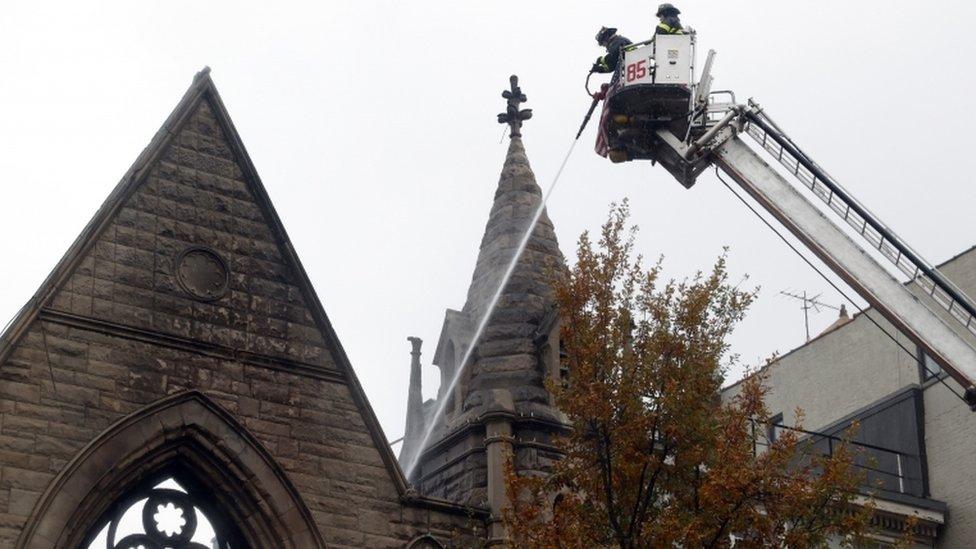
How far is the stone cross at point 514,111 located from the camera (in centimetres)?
2300

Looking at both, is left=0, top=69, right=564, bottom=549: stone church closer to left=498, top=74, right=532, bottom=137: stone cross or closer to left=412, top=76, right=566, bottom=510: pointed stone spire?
left=412, top=76, right=566, bottom=510: pointed stone spire

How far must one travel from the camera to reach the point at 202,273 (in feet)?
63.5

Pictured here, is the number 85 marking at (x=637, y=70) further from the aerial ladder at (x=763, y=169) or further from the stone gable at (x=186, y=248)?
the stone gable at (x=186, y=248)

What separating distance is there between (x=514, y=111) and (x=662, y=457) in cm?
681

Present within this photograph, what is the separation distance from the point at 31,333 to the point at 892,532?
17.1 metres

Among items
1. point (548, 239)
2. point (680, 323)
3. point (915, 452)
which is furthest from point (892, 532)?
point (680, 323)

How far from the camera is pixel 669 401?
17.4m

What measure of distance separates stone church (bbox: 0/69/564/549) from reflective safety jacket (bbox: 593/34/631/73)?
4879 mm

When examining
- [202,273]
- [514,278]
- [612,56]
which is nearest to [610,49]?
[612,56]

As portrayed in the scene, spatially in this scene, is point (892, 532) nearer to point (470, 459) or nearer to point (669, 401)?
point (470, 459)

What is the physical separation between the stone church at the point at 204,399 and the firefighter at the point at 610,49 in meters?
4.87

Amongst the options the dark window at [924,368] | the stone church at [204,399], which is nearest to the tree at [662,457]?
the stone church at [204,399]

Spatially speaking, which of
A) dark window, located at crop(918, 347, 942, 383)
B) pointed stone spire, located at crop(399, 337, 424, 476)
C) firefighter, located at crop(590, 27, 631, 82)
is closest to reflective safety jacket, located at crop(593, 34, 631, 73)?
firefighter, located at crop(590, 27, 631, 82)

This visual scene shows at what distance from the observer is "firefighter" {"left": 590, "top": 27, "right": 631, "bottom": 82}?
77.8 ft
